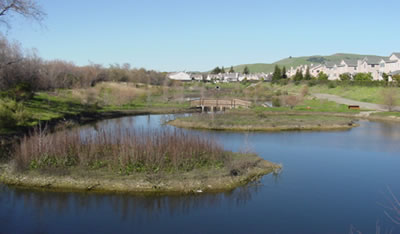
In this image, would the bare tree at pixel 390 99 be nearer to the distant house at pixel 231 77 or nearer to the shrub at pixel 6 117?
the shrub at pixel 6 117

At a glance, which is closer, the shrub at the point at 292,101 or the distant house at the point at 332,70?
the shrub at the point at 292,101

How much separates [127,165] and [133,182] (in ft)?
4.64

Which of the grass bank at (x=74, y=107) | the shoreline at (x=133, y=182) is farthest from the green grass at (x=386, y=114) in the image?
the shoreline at (x=133, y=182)

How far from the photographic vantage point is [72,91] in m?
58.8

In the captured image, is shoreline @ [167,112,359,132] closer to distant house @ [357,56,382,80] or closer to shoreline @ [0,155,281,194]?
shoreline @ [0,155,281,194]

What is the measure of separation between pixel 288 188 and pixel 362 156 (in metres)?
10.4

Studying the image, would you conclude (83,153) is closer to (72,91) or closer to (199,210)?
(199,210)

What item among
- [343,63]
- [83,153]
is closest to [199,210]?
[83,153]

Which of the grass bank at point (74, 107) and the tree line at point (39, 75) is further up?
the tree line at point (39, 75)

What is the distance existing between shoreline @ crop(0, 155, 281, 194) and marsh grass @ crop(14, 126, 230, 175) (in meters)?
0.63

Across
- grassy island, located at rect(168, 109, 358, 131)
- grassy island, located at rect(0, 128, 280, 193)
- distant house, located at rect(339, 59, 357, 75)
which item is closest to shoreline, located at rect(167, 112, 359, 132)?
grassy island, located at rect(168, 109, 358, 131)

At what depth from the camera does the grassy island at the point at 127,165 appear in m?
16.9

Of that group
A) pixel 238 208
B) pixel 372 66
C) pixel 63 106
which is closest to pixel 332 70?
pixel 372 66

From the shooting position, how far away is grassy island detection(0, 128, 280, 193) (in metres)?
16.9
